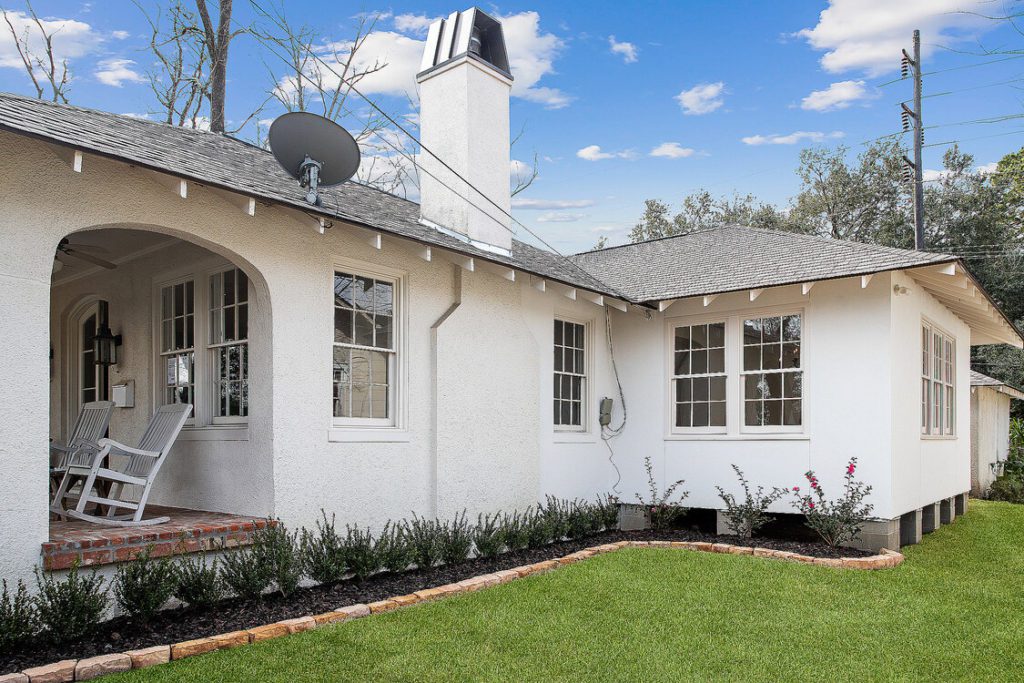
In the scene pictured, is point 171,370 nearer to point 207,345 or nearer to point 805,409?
point 207,345

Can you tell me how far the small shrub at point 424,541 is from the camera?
7.22 meters

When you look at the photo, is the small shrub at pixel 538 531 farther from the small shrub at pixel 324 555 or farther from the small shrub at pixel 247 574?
the small shrub at pixel 247 574

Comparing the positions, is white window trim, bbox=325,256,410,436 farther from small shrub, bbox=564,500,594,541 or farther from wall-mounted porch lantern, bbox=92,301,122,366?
wall-mounted porch lantern, bbox=92,301,122,366

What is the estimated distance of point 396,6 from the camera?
62.0 feet

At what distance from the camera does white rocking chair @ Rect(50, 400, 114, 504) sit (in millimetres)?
6484

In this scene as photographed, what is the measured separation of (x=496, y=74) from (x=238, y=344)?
4.89m

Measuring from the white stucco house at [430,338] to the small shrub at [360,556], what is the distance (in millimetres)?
393

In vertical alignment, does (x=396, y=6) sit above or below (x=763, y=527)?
above

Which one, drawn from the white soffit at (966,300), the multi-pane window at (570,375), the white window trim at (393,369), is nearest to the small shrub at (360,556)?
the white window trim at (393,369)

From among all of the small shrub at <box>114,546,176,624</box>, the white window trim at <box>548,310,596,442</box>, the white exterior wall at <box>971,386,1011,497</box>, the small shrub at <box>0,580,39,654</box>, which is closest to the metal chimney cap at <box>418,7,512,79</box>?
the white window trim at <box>548,310,596,442</box>

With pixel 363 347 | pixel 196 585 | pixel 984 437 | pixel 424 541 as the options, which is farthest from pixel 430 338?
pixel 984 437

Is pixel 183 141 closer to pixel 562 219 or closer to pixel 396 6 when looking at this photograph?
pixel 396 6

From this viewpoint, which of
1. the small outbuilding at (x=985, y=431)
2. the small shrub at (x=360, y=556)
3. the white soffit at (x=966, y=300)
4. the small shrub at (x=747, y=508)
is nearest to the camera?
the small shrub at (x=360, y=556)

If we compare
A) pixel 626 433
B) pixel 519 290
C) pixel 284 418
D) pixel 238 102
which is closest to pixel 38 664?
pixel 284 418
